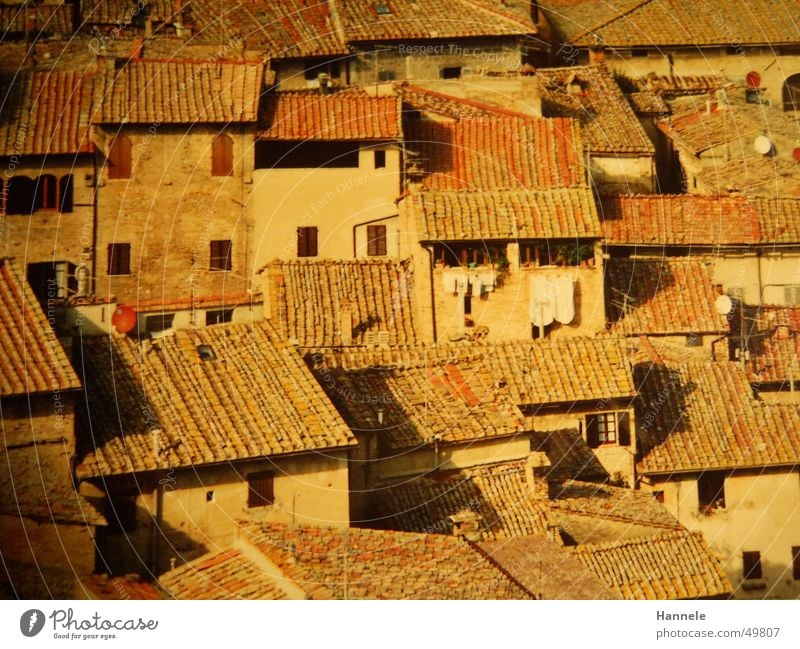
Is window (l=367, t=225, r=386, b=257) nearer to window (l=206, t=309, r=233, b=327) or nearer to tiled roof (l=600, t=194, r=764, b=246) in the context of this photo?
window (l=206, t=309, r=233, b=327)

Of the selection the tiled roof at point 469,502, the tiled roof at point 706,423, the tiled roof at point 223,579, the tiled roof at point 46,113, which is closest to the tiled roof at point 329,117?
the tiled roof at point 46,113

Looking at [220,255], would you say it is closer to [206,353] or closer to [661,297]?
[206,353]

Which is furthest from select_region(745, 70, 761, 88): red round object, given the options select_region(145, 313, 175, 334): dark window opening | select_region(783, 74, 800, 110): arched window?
select_region(145, 313, 175, 334): dark window opening

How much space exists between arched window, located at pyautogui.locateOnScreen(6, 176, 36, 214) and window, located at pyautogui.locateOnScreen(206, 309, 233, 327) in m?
3.13

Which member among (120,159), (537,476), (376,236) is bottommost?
(537,476)

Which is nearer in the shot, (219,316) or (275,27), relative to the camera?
(219,316)

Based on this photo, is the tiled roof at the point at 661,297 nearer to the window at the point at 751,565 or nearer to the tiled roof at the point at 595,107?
the tiled roof at the point at 595,107

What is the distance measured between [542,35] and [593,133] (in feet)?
12.2

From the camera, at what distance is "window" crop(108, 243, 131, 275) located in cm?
2523

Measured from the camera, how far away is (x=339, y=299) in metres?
26.1

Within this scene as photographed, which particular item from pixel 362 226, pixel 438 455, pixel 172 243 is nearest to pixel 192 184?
pixel 172 243

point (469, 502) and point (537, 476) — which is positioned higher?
point (537, 476)

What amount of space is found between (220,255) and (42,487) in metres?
7.83

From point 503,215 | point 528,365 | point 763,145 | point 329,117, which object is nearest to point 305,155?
point 329,117
